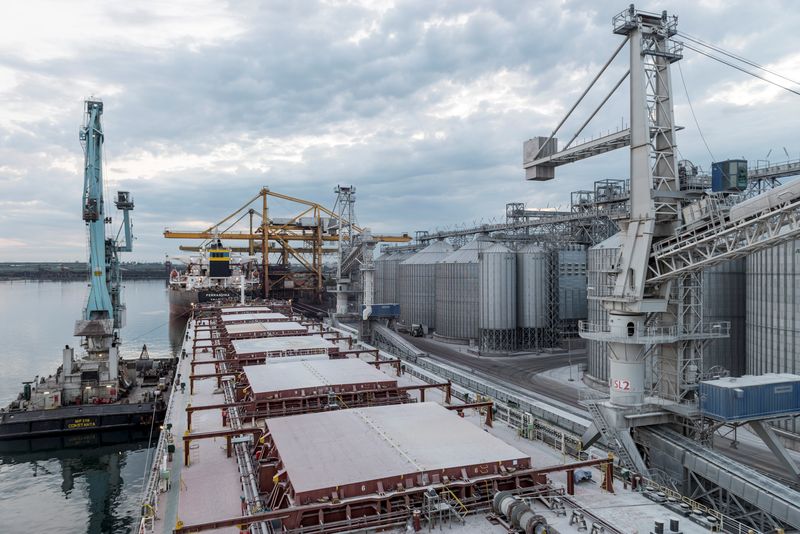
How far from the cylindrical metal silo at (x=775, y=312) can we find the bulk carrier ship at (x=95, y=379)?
4745 cm

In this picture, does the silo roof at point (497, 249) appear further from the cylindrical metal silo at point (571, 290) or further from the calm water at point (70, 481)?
the calm water at point (70, 481)

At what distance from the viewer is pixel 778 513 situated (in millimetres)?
22172

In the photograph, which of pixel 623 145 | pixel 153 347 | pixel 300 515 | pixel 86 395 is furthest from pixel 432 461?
pixel 153 347

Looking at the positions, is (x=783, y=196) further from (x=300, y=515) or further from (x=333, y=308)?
(x=333, y=308)

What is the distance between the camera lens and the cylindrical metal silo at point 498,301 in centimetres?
7419

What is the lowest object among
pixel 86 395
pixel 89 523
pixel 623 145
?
pixel 89 523

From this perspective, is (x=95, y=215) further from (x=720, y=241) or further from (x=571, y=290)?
(x=571, y=290)

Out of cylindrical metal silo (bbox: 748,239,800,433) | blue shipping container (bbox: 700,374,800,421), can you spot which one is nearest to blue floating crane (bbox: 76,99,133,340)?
blue shipping container (bbox: 700,374,800,421)

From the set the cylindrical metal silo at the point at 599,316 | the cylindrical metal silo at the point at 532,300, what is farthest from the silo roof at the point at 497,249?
the cylindrical metal silo at the point at 599,316

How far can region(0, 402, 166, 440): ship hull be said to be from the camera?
44094 mm

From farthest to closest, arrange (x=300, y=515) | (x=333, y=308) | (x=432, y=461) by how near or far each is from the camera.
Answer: (x=333, y=308) < (x=432, y=461) < (x=300, y=515)

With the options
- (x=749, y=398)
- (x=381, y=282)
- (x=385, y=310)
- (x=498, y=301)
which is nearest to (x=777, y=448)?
(x=749, y=398)

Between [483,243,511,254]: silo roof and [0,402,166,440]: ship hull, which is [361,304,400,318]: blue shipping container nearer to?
[483,243,511,254]: silo roof

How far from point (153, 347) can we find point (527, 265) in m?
62.6
